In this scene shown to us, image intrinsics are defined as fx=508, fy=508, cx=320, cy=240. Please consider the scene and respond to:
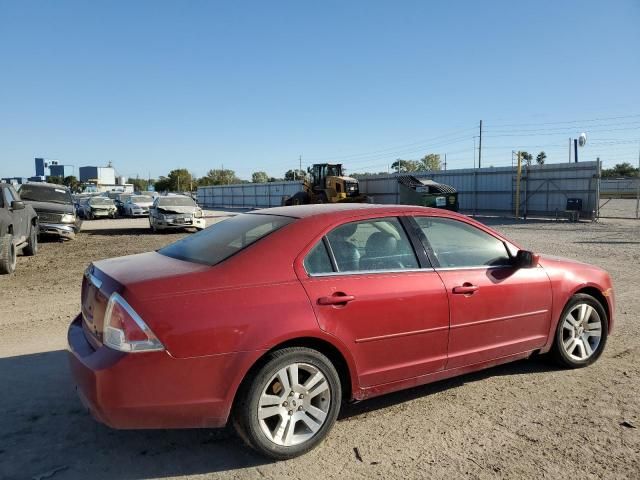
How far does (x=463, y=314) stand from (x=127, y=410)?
2.35m

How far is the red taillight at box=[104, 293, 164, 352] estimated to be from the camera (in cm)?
278

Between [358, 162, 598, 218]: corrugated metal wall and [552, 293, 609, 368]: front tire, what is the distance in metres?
21.3

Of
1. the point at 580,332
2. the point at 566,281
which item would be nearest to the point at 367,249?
the point at 566,281

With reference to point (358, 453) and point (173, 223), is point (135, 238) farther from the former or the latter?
point (358, 453)

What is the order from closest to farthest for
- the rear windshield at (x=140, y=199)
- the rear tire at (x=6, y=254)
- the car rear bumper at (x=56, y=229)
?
the rear tire at (x=6, y=254) → the car rear bumper at (x=56, y=229) → the rear windshield at (x=140, y=199)

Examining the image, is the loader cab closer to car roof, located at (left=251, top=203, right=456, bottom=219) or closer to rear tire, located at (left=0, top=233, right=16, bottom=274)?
rear tire, located at (left=0, top=233, right=16, bottom=274)

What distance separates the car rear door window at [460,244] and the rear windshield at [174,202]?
16.1 meters

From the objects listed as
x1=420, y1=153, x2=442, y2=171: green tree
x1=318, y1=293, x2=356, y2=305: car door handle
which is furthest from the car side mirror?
x1=420, y1=153, x2=442, y2=171: green tree

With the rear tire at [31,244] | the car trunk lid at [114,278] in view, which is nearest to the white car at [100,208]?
the rear tire at [31,244]

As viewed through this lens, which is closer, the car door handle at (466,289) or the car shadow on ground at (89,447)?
the car shadow on ground at (89,447)

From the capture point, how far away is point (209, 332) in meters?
2.86

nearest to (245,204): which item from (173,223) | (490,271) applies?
(173,223)

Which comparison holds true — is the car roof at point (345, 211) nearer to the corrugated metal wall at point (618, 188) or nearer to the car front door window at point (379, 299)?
the car front door window at point (379, 299)

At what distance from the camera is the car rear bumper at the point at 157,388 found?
2770 millimetres
